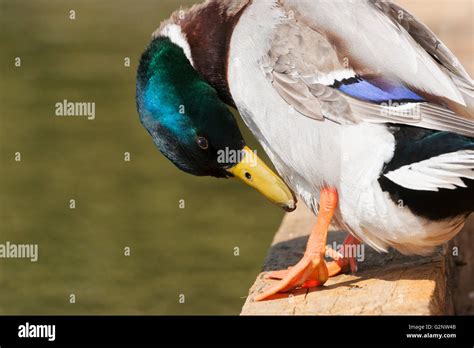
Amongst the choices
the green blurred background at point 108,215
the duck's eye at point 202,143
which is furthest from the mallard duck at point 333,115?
the green blurred background at point 108,215

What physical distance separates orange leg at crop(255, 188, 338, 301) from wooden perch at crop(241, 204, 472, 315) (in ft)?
0.12

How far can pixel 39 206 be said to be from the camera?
746cm

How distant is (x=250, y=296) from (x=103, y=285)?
245 centimetres

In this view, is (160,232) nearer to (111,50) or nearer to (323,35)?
(323,35)

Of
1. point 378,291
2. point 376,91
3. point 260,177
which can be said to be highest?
point 376,91

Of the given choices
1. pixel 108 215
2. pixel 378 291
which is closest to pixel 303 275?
pixel 378 291

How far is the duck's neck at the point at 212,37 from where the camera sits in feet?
14.0

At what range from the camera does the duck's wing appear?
3824mm

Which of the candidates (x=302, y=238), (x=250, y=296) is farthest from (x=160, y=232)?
(x=250, y=296)

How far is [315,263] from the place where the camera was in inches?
157

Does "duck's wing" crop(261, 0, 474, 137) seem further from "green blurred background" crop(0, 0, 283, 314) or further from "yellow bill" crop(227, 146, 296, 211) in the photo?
"green blurred background" crop(0, 0, 283, 314)

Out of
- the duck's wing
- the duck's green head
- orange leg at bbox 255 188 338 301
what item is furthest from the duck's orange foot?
the duck's wing

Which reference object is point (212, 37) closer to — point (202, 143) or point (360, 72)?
point (202, 143)

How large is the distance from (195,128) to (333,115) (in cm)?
59
